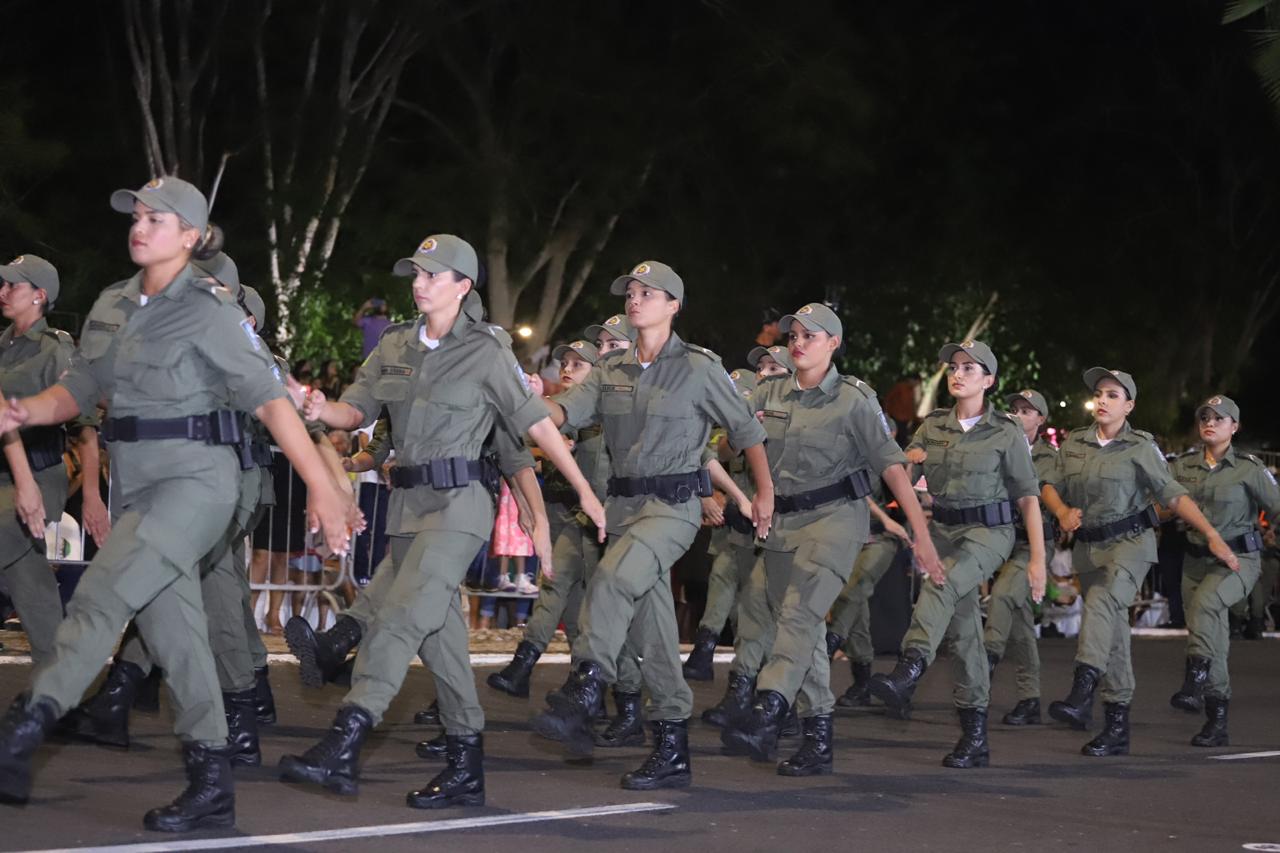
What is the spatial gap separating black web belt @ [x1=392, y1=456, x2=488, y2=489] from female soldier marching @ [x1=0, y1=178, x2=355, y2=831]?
0.92m

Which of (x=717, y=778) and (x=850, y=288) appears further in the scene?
(x=850, y=288)

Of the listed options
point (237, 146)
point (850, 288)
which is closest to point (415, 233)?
point (237, 146)

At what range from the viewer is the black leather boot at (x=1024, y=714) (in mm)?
12688

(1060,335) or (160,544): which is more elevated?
(1060,335)

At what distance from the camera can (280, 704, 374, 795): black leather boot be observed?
738 centimetres

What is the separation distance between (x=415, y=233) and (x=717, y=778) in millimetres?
20650

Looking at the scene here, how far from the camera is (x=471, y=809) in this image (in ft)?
26.0

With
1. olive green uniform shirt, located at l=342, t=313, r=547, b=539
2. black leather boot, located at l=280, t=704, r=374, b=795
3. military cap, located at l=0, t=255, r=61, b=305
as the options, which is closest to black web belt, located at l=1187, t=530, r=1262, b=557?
olive green uniform shirt, located at l=342, t=313, r=547, b=539

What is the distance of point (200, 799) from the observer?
22.8 ft

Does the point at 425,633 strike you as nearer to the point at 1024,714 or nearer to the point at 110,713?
the point at 110,713

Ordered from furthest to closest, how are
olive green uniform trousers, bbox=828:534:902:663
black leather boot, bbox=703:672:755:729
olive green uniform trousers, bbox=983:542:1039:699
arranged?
olive green uniform trousers, bbox=828:534:902:663, olive green uniform trousers, bbox=983:542:1039:699, black leather boot, bbox=703:672:755:729

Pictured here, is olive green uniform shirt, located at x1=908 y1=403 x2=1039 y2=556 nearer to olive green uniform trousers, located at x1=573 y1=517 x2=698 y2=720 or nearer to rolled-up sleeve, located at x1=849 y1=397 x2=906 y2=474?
rolled-up sleeve, located at x1=849 y1=397 x2=906 y2=474

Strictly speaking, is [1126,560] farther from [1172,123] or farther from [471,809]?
[1172,123]

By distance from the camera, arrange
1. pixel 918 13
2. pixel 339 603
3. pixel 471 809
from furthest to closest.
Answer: pixel 918 13 → pixel 339 603 → pixel 471 809
